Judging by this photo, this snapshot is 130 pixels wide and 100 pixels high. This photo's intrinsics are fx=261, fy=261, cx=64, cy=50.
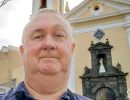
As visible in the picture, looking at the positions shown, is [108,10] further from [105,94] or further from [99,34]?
[105,94]

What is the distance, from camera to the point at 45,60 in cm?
67

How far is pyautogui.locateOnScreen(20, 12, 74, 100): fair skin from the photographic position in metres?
0.67

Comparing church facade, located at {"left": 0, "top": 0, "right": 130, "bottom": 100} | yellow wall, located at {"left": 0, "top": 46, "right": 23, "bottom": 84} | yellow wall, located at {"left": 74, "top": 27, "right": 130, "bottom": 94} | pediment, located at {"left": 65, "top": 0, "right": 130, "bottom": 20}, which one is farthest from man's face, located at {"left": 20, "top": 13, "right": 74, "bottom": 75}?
yellow wall, located at {"left": 0, "top": 46, "right": 23, "bottom": 84}

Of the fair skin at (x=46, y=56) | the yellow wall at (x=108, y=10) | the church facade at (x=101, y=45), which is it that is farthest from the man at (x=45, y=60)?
the yellow wall at (x=108, y=10)

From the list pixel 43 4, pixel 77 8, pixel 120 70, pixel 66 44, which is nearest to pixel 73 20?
pixel 77 8

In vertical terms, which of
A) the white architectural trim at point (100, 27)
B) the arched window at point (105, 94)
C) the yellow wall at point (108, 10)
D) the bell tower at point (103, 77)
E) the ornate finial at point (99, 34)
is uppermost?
the yellow wall at point (108, 10)

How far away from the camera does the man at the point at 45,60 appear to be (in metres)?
0.67

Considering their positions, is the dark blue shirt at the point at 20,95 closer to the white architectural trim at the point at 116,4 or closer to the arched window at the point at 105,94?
the arched window at the point at 105,94

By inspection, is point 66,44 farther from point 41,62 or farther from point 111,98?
point 111,98

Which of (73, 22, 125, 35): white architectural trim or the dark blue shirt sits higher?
(73, 22, 125, 35): white architectural trim

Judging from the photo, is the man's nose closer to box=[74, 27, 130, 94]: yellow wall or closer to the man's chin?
the man's chin

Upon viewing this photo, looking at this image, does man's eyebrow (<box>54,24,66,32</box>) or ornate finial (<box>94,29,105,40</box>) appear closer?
man's eyebrow (<box>54,24,66,32</box>)

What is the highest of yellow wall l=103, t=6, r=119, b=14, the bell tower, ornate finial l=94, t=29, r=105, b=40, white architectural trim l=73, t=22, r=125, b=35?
yellow wall l=103, t=6, r=119, b=14

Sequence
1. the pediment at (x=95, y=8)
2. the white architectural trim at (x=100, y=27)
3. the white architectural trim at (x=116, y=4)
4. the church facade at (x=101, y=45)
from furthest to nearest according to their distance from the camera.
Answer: the pediment at (x=95, y=8), the white architectural trim at (x=116, y=4), the white architectural trim at (x=100, y=27), the church facade at (x=101, y=45)
